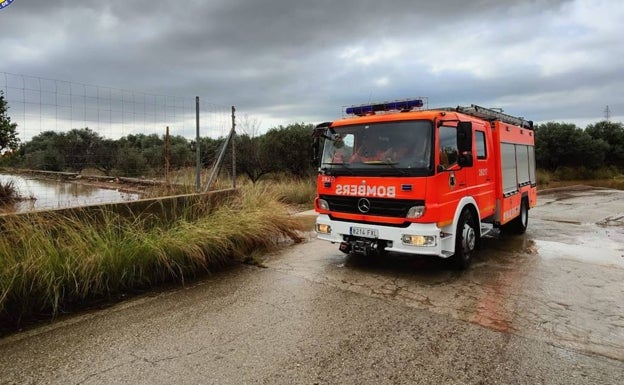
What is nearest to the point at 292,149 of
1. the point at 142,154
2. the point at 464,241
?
the point at 142,154

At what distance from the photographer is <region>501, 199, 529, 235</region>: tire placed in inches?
353

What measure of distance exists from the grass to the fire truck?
168 centimetres

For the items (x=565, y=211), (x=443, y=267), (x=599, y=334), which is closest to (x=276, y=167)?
(x=565, y=211)

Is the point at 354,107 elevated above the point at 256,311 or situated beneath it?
elevated above

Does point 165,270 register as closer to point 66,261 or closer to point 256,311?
point 66,261

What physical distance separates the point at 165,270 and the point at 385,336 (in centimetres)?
314

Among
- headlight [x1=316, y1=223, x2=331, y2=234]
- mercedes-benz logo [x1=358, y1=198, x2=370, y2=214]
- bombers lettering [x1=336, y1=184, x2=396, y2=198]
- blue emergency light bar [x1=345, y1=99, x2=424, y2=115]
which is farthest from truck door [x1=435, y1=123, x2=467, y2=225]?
headlight [x1=316, y1=223, x2=331, y2=234]

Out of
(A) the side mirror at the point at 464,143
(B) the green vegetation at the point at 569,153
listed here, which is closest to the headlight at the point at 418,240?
(A) the side mirror at the point at 464,143

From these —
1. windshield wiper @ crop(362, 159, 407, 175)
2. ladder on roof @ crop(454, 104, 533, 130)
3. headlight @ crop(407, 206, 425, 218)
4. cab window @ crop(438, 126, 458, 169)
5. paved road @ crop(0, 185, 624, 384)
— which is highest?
ladder on roof @ crop(454, 104, 533, 130)

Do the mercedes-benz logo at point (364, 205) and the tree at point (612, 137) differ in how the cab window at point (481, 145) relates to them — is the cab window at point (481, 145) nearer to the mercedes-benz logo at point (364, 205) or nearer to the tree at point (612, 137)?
the mercedes-benz logo at point (364, 205)

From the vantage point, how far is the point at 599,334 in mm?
3957

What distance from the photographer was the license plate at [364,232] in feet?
18.9

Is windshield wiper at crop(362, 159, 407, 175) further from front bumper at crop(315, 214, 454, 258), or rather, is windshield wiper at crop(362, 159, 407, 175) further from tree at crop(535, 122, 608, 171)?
tree at crop(535, 122, 608, 171)

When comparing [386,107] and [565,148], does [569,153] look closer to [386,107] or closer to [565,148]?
[565,148]
